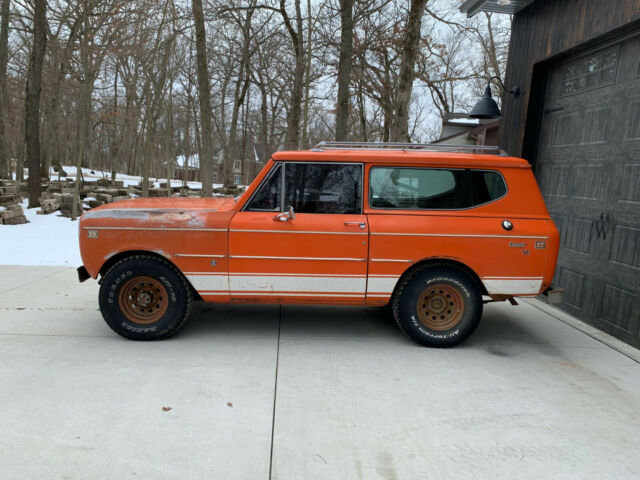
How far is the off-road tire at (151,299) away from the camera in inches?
166

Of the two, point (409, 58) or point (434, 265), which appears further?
point (409, 58)

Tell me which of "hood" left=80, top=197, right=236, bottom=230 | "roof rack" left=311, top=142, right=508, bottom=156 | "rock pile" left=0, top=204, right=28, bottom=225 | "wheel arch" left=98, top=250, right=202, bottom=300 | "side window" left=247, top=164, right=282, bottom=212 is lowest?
"rock pile" left=0, top=204, right=28, bottom=225

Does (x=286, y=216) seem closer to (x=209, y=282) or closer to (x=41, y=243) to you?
(x=209, y=282)

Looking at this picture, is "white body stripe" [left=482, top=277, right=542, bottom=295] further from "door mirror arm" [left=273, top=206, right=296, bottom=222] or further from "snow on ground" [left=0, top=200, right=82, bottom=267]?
"snow on ground" [left=0, top=200, right=82, bottom=267]

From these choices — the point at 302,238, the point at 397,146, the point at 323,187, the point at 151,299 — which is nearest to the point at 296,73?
the point at 397,146

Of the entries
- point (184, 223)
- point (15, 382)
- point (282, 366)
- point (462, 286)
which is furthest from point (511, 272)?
point (15, 382)

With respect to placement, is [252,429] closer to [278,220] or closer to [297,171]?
[278,220]

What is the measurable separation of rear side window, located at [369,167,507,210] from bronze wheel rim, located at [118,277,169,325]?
7.30 ft

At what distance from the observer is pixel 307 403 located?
3262 millimetres

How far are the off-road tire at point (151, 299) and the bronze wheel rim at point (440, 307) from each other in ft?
7.48

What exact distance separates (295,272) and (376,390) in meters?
1.33

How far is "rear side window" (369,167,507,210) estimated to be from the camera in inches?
171

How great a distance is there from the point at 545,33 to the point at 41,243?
33.0ft

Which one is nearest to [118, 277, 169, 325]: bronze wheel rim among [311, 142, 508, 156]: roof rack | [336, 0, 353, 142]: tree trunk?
[311, 142, 508, 156]: roof rack
